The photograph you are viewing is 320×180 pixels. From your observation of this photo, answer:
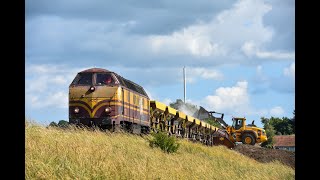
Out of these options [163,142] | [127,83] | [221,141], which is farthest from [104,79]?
[221,141]

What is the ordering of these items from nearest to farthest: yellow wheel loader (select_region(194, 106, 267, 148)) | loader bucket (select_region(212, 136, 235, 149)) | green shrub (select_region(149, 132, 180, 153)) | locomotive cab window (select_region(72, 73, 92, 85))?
green shrub (select_region(149, 132, 180, 153)) → locomotive cab window (select_region(72, 73, 92, 85)) → loader bucket (select_region(212, 136, 235, 149)) → yellow wheel loader (select_region(194, 106, 267, 148))

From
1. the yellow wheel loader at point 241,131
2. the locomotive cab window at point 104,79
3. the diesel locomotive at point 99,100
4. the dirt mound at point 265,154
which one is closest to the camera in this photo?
the diesel locomotive at point 99,100

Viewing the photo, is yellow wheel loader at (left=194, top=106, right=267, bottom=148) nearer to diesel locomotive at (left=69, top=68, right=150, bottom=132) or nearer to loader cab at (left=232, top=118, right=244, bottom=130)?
loader cab at (left=232, top=118, right=244, bottom=130)

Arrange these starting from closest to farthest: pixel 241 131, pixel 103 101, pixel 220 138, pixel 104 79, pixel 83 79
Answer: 1. pixel 103 101
2. pixel 104 79
3. pixel 83 79
4. pixel 220 138
5. pixel 241 131

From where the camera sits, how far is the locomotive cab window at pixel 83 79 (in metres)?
23.7

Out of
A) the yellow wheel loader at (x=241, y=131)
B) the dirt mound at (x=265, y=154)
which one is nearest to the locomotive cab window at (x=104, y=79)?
the dirt mound at (x=265, y=154)

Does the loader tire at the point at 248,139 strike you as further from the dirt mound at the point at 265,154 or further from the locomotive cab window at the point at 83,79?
the locomotive cab window at the point at 83,79

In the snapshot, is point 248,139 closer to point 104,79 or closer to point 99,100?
point 104,79

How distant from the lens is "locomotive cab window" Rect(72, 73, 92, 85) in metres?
23.7

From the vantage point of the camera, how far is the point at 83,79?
2383 cm

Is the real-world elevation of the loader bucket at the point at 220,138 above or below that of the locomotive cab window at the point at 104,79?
below

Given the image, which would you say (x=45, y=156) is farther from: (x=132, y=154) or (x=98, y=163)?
(x=132, y=154)

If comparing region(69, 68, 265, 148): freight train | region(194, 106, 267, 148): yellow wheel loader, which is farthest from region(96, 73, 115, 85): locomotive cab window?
region(194, 106, 267, 148): yellow wheel loader
